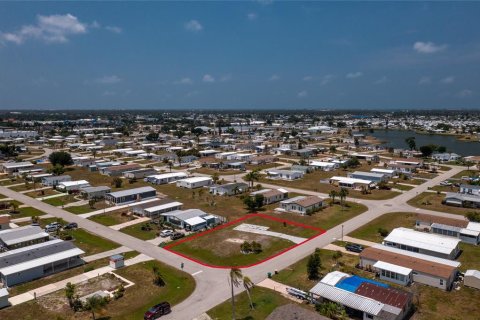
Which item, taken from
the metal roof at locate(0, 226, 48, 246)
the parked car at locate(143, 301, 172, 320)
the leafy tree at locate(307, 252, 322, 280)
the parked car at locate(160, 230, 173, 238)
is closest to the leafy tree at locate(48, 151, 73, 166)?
the metal roof at locate(0, 226, 48, 246)

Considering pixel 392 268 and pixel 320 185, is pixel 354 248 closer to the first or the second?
pixel 392 268

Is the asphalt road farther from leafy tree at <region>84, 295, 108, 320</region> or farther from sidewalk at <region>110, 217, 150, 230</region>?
leafy tree at <region>84, 295, 108, 320</region>

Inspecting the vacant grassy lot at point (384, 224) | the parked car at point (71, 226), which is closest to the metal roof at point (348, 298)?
the vacant grassy lot at point (384, 224)

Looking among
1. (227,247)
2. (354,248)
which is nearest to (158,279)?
(227,247)

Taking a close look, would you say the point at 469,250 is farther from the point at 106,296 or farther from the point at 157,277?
the point at 106,296

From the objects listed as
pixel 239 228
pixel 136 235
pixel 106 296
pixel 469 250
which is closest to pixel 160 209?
pixel 136 235

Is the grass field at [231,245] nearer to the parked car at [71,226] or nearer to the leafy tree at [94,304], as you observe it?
the leafy tree at [94,304]

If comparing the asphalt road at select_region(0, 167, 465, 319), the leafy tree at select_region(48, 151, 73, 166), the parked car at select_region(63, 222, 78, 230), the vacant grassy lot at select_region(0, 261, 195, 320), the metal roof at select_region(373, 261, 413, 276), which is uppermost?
the leafy tree at select_region(48, 151, 73, 166)
